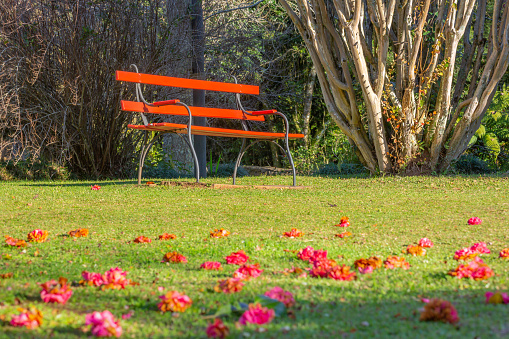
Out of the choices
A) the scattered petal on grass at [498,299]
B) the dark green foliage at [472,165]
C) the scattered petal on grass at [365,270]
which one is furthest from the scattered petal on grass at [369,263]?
the dark green foliage at [472,165]

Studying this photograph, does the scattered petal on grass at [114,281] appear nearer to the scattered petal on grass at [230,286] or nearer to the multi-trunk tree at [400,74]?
the scattered petal on grass at [230,286]

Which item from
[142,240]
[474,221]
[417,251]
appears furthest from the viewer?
[474,221]

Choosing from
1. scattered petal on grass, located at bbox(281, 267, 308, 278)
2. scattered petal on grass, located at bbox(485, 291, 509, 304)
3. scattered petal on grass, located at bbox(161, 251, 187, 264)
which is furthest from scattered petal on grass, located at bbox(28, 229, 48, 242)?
scattered petal on grass, located at bbox(485, 291, 509, 304)

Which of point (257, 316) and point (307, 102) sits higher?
point (307, 102)

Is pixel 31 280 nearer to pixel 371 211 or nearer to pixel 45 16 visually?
pixel 371 211

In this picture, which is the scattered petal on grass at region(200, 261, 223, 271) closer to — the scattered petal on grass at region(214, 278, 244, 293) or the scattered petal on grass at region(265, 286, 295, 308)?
the scattered petal on grass at region(214, 278, 244, 293)

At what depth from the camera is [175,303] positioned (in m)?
1.54

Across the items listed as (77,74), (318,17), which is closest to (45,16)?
(77,74)

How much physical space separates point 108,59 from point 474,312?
625 centimetres

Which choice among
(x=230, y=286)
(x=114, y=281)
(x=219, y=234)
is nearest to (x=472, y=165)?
(x=219, y=234)

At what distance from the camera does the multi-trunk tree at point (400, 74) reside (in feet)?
20.2

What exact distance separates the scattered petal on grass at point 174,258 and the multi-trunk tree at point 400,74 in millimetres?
4418

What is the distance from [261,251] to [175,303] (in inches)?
40.6

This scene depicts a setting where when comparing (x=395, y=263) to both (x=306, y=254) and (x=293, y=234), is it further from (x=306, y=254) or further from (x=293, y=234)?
(x=293, y=234)
